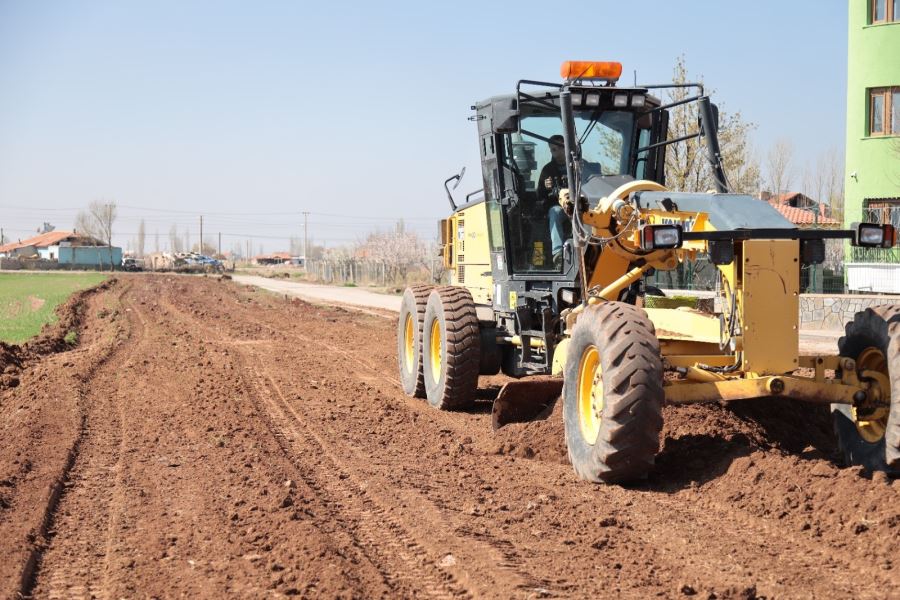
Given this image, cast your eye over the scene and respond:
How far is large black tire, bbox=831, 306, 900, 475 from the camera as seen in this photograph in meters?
6.72

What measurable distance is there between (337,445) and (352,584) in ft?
13.5

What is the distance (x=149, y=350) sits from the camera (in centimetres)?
1720

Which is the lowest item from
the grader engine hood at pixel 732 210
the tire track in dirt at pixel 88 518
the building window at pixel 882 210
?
the tire track in dirt at pixel 88 518

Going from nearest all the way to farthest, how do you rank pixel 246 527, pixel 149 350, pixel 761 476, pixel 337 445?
pixel 246 527, pixel 761 476, pixel 337 445, pixel 149 350

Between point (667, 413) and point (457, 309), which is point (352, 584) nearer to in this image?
point (667, 413)

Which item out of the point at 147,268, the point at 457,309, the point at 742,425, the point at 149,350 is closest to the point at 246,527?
the point at 742,425

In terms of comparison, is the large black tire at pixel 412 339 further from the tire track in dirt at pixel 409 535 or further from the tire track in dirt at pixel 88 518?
the tire track in dirt at pixel 88 518

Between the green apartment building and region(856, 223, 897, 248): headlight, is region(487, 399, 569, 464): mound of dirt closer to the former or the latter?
region(856, 223, 897, 248): headlight

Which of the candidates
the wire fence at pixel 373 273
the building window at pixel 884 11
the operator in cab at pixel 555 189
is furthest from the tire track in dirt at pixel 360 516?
the wire fence at pixel 373 273

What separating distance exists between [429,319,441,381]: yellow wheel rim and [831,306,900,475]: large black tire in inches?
205

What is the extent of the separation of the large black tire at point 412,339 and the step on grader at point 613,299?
3 cm

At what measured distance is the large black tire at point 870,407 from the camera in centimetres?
672

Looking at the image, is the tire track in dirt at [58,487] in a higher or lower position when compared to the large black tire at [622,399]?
lower

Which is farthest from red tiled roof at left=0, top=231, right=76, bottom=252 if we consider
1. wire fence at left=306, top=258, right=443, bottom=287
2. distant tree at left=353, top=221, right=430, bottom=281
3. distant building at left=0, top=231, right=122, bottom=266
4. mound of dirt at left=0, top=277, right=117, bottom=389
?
mound of dirt at left=0, top=277, right=117, bottom=389
